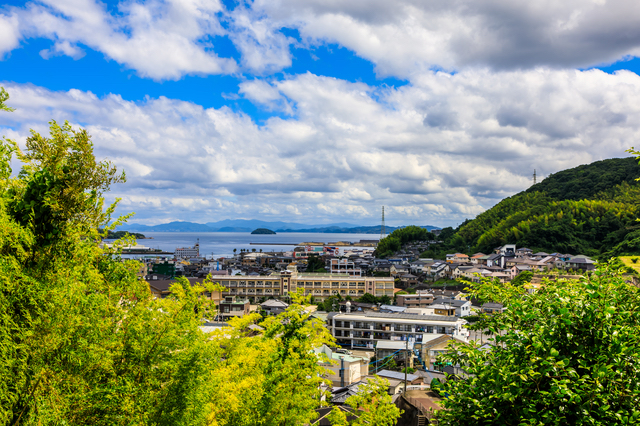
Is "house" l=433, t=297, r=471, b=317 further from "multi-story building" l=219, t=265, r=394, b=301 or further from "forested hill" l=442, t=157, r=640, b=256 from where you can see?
"forested hill" l=442, t=157, r=640, b=256

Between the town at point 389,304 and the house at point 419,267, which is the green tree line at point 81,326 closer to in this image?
the town at point 389,304

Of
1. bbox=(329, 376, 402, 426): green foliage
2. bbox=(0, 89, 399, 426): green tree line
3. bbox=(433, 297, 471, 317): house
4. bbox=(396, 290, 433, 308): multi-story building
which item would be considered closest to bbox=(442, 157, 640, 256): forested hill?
bbox=(433, 297, 471, 317): house

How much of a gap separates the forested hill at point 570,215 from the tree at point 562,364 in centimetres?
4831

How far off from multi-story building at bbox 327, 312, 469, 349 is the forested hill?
98.7ft

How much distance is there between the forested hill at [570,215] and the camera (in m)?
52.8

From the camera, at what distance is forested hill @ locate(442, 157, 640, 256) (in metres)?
52.8

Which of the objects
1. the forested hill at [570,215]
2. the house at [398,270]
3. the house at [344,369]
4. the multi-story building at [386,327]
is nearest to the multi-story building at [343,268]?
the house at [398,270]

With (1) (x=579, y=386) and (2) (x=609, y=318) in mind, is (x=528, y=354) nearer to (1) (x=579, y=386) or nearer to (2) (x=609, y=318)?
(1) (x=579, y=386)

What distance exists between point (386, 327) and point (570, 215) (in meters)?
48.0

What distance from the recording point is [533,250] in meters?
57.2

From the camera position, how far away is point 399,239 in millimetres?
79562

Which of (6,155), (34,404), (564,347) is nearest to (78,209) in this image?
(6,155)

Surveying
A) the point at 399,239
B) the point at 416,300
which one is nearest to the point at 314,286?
the point at 416,300

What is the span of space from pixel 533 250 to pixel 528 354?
62100 millimetres
